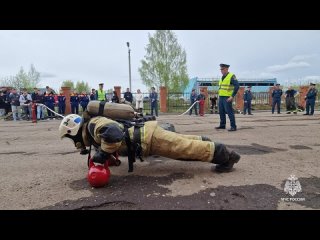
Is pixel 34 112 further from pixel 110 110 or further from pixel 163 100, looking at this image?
pixel 110 110

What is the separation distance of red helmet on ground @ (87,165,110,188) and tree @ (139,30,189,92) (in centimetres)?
3513

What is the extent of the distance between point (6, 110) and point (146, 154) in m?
15.6

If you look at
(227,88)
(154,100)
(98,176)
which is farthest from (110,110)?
(154,100)

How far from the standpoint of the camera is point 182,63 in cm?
3888

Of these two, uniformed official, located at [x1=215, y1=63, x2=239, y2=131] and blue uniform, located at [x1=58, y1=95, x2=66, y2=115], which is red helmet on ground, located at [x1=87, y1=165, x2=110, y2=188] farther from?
blue uniform, located at [x1=58, y1=95, x2=66, y2=115]

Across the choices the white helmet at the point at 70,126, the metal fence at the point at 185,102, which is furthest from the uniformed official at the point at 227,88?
the metal fence at the point at 185,102

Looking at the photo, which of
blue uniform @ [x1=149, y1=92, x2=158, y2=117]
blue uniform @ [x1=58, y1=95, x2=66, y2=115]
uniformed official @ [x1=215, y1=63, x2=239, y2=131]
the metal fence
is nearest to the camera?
uniformed official @ [x1=215, y1=63, x2=239, y2=131]

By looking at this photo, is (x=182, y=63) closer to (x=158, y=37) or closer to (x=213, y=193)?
(x=158, y=37)

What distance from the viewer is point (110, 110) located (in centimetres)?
341

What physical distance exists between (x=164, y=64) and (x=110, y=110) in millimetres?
35737

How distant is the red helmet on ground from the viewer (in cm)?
310

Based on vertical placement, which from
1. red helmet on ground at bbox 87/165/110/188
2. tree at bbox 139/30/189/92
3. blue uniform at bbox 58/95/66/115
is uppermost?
tree at bbox 139/30/189/92

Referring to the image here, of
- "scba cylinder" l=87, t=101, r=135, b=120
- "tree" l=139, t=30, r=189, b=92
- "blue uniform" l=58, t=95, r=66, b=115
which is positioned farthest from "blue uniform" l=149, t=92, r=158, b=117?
"tree" l=139, t=30, r=189, b=92
